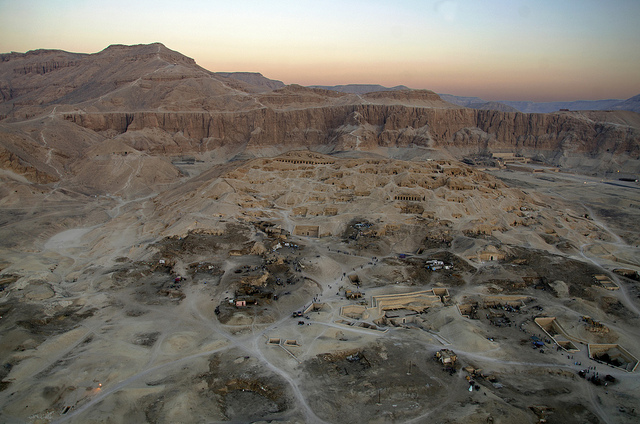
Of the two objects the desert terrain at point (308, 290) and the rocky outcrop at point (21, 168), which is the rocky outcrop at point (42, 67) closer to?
the desert terrain at point (308, 290)

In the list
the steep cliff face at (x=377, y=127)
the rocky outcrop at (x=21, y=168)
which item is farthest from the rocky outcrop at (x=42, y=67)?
the rocky outcrop at (x=21, y=168)

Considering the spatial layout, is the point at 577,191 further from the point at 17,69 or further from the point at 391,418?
the point at 17,69

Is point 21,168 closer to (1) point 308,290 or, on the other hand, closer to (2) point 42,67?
(1) point 308,290

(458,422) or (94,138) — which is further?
(94,138)

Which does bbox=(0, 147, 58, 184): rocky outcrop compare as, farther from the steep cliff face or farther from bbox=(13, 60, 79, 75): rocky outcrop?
bbox=(13, 60, 79, 75): rocky outcrop

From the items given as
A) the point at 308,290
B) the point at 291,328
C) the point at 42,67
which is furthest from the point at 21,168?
the point at 42,67

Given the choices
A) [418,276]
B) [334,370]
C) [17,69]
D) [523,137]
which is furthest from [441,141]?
[17,69]
